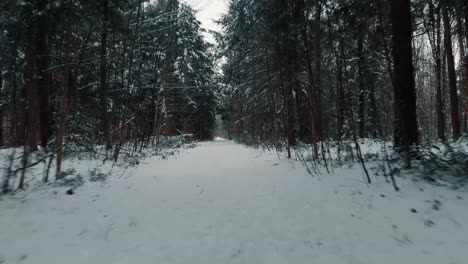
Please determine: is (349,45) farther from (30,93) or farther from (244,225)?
(30,93)

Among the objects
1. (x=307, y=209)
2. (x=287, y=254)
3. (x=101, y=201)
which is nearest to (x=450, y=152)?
(x=307, y=209)

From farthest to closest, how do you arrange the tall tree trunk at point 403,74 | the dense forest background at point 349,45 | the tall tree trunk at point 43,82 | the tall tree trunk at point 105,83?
the tall tree trunk at point 43,82
the tall tree trunk at point 105,83
the dense forest background at point 349,45
the tall tree trunk at point 403,74

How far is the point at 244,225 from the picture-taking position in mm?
2938

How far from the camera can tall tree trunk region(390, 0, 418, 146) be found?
5.00 m

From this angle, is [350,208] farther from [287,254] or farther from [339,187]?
[287,254]

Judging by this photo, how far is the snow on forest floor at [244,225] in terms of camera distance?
2.24 metres

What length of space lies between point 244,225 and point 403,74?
4371 mm

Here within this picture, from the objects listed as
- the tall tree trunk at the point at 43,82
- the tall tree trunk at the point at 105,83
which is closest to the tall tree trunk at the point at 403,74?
the tall tree trunk at the point at 105,83

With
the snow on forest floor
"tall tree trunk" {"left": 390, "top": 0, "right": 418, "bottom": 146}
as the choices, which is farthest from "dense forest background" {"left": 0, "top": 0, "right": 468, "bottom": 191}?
the snow on forest floor

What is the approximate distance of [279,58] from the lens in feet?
28.5

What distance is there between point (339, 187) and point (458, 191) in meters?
1.43

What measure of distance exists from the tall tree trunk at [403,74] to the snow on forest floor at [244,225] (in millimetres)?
1522

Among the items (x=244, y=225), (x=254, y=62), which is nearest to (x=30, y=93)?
(x=244, y=225)

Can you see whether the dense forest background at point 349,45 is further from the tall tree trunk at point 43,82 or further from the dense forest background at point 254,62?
the tall tree trunk at point 43,82
